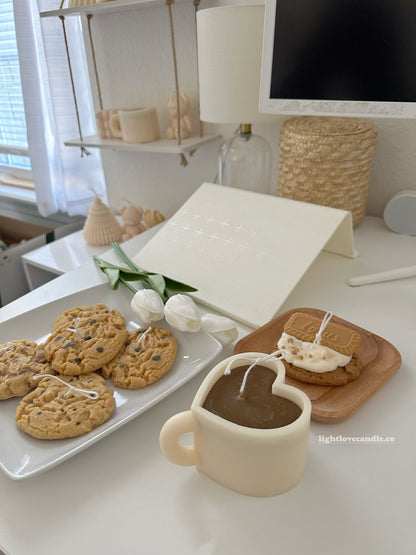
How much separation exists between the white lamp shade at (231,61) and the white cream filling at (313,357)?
563mm

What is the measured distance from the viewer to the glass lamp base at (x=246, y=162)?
39.6 inches

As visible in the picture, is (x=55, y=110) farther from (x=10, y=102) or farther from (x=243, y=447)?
(x=243, y=447)

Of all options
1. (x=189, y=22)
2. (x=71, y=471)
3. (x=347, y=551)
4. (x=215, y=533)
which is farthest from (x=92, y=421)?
(x=189, y=22)

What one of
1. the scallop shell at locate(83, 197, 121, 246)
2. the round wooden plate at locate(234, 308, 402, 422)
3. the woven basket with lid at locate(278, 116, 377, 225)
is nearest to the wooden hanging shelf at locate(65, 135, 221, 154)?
the scallop shell at locate(83, 197, 121, 246)

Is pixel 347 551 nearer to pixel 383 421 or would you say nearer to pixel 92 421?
pixel 383 421

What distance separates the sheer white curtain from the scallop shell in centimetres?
19

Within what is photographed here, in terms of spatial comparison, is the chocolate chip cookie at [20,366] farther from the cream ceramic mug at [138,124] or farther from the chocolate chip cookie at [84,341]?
the cream ceramic mug at [138,124]

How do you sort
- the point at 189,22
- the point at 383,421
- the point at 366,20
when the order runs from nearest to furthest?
the point at 383,421
the point at 366,20
the point at 189,22

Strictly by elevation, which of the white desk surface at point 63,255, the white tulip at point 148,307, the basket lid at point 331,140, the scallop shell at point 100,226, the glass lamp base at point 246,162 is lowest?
the white desk surface at point 63,255

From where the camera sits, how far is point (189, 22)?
42.9 inches

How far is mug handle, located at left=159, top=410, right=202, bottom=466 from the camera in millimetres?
393

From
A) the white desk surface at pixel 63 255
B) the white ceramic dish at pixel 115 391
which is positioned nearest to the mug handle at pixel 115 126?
the white desk surface at pixel 63 255

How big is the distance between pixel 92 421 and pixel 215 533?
0.55 feet

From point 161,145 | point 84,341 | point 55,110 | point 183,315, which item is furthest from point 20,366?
point 55,110
